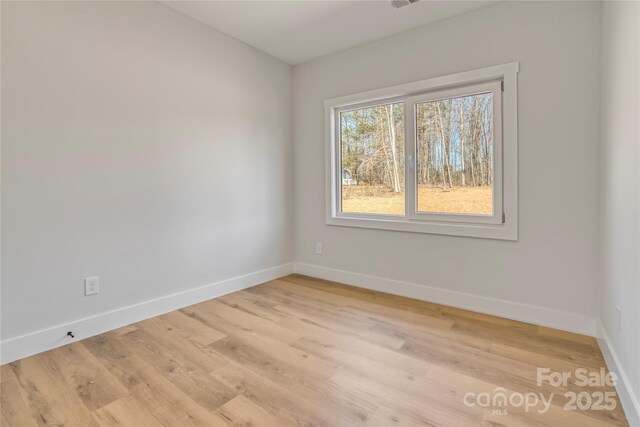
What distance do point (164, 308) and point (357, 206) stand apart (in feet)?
6.91

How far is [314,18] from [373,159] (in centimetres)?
142

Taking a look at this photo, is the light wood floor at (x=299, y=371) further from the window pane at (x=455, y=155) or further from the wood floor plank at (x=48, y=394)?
the window pane at (x=455, y=155)

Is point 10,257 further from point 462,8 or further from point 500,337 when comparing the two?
point 462,8

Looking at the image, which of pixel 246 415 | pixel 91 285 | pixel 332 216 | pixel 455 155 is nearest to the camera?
pixel 246 415

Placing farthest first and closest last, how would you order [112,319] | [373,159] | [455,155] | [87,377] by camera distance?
[373,159] → [455,155] → [112,319] → [87,377]

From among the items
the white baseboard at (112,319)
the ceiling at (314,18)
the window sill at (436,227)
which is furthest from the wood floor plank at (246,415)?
the ceiling at (314,18)

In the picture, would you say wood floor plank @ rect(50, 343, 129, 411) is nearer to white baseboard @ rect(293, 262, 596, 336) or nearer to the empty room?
the empty room

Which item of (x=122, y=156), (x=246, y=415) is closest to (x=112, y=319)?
(x=122, y=156)

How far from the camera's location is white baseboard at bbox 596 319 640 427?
1324 mm

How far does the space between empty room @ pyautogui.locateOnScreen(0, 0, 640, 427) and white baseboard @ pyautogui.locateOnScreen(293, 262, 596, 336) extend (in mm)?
16

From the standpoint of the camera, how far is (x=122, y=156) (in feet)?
7.86

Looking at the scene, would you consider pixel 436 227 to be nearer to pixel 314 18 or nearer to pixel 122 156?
pixel 314 18

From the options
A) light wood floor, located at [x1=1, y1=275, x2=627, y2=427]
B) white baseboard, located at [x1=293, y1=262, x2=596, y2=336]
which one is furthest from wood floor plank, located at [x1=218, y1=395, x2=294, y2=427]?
white baseboard, located at [x1=293, y1=262, x2=596, y2=336]

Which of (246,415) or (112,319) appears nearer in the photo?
(246,415)
